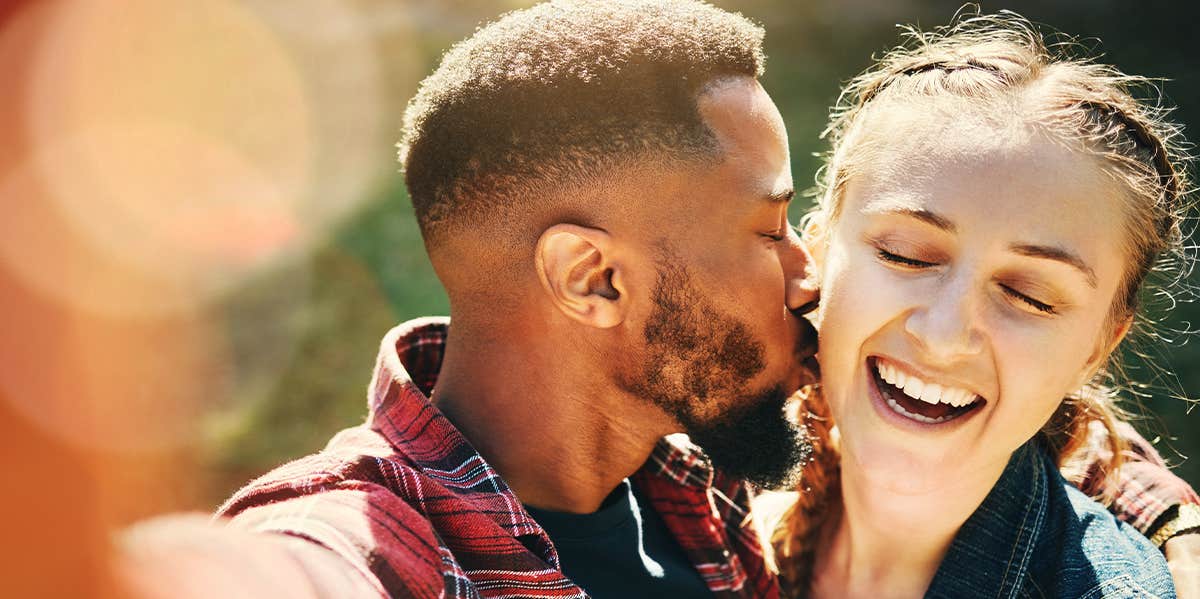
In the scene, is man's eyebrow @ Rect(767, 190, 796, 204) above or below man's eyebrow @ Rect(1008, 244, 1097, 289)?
above

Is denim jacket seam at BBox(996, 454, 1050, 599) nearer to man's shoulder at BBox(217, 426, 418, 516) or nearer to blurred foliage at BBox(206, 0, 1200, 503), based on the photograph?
blurred foliage at BBox(206, 0, 1200, 503)

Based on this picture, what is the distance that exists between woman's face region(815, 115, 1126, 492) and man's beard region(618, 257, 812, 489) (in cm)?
21

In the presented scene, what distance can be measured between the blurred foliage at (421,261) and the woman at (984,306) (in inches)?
23.4

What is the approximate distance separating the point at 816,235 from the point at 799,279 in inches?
10.8

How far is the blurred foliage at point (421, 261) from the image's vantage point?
548 centimetres

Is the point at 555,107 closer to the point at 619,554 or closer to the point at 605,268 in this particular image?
the point at 605,268

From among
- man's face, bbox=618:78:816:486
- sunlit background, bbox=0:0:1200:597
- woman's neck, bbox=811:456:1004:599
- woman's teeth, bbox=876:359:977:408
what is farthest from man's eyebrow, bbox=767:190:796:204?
sunlit background, bbox=0:0:1200:597

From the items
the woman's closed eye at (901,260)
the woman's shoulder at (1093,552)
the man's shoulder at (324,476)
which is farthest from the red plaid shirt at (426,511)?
the woman's closed eye at (901,260)

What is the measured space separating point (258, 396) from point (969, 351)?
4.54 m

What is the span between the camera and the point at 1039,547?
2.33 meters

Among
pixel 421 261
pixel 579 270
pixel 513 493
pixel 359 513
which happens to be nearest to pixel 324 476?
pixel 359 513

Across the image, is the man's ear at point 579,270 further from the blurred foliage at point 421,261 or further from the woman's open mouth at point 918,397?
the blurred foliage at point 421,261

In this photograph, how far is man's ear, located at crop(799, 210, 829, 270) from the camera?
255 cm

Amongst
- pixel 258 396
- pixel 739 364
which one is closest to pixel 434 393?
pixel 739 364
